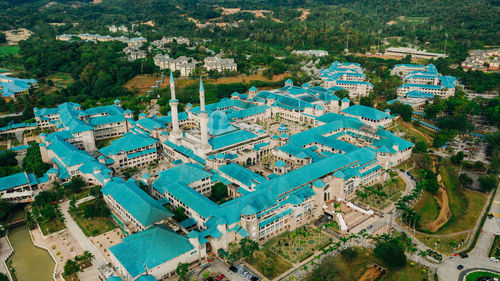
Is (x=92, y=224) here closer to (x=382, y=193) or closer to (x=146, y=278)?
(x=146, y=278)

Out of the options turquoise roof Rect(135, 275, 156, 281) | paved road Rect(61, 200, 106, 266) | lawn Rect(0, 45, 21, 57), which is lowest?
paved road Rect(61, 200, 106, 266)

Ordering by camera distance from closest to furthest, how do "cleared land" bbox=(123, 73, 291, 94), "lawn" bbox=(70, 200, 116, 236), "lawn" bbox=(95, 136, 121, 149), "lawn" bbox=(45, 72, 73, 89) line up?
"lawn" bbox=(70, 200, 116, 236), "lawn" bbox=(95, 136, 121, 149), "cleared land" bbox=(123, 73, 291, 94), "lawn" bbox=(45, 72, 73, 89)

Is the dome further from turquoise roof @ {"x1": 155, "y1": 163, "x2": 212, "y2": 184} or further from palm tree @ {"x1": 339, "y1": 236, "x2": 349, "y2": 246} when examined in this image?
palm tree @ {"x1": 339, "y1": 236, "x2": 349, "y2": 246}

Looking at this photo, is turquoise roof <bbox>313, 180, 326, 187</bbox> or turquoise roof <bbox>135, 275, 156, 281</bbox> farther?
turquoise roof <bbox>313, 180, 326, 187</bbox>

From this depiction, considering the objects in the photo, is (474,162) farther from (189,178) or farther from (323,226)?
(189,178)

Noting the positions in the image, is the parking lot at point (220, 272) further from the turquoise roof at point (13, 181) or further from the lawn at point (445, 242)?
the turquoise roof at point (13, 181)

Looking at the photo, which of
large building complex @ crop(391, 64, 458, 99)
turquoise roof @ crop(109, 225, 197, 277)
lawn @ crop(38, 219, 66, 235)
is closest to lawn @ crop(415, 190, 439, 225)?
turquoise roof @ crop(109, 225, 197, 277)

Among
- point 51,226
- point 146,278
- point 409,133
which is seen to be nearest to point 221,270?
point 146,278

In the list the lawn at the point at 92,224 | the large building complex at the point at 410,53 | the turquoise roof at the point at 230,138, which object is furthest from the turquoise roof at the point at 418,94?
the lawn at the point at 92,224
